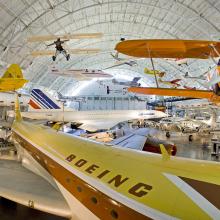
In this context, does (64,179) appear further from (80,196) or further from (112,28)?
(112,28)

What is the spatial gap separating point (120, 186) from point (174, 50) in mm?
7475

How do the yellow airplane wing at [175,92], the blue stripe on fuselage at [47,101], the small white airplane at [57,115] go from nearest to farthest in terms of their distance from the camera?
the yellow airplane wing at [175,92] < the small white airplane at [57,115] < the blue stripe on fuselage at [47,101]

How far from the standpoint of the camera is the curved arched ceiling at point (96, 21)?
21.2m

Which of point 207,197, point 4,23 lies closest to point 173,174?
point 207,197

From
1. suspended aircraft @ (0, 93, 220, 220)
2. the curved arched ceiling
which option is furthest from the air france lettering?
the curved arched ceiling

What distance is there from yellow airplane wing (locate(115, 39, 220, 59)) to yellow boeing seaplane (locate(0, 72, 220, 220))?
198 inches

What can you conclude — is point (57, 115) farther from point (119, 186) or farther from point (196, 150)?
point (119, 186)

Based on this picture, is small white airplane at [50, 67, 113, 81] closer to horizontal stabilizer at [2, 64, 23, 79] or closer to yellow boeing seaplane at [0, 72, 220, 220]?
horizontal stabilizer at [2, 64, 23, 79]

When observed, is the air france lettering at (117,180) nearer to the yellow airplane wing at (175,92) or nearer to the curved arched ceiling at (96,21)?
the yellow airplane wing at (175,92)

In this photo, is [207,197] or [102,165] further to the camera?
[102,165]

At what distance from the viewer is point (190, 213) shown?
206cm

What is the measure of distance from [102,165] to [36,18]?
22209 mm

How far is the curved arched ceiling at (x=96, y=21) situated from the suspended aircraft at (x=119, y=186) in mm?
18719

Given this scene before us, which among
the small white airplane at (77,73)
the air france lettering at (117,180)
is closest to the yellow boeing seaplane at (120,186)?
the air france lettering at (117,180)
